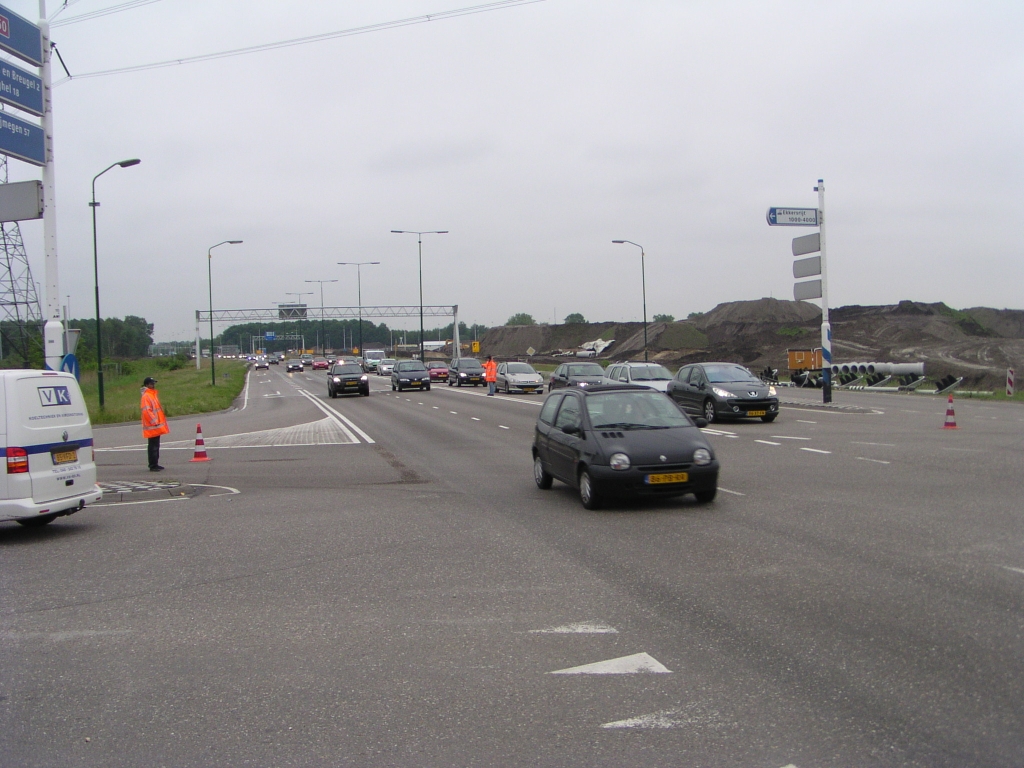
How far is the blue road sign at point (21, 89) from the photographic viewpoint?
1576 cm

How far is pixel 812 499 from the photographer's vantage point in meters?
11.0

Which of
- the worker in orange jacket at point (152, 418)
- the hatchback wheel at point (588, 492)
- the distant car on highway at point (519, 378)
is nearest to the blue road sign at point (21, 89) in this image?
the worker in orange jacket at point (152, 418)

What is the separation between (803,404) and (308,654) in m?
27.2

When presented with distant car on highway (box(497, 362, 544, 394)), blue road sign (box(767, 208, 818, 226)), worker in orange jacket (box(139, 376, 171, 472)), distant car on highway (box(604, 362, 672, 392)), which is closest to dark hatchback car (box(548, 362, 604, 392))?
distant car on highway (box(604, 362, 672, 392))

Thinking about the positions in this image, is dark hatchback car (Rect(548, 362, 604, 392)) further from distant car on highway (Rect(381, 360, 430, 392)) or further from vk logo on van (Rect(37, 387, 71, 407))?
vk logo on van (Rect(37, 387, 71, 407))

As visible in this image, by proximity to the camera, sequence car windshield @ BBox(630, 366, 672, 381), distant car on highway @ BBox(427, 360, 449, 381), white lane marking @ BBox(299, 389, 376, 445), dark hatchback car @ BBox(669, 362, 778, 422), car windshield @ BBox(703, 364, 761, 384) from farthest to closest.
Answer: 1. distant car on highway @ BBox(427, 360, 449, 381)
2. car windshield @ BBox(630, 366, 672, 381)
3. car windshield @ BBox(703, 364, 761, 384)
4. dark hatchback car @ BBox(669, 362, 778, 422)
5. white lane marking @ BBox(299, 389, 376, 445)

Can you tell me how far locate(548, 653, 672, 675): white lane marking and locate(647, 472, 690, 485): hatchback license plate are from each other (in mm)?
5142

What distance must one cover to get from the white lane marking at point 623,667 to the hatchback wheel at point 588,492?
5.26 m

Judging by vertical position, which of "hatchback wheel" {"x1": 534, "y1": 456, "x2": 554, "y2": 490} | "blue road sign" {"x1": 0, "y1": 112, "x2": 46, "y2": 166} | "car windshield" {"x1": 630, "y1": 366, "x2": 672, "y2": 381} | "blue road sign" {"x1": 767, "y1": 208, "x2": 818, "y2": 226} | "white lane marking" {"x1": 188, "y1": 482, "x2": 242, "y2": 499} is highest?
"blue road sign" {"x1": 767, "y1": 208, "x2": 818, "y2": 226}

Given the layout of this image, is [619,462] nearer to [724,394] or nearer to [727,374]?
[724,394]

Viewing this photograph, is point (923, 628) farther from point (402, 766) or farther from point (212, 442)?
point (212, 442)

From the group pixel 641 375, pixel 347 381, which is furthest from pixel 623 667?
pixel 347 381

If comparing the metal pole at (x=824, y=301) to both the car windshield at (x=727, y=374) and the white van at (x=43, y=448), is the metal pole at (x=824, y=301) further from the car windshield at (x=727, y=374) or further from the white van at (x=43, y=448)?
the white van at (x=43, y=448)

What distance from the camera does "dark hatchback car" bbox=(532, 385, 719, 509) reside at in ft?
34.2
